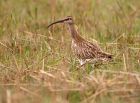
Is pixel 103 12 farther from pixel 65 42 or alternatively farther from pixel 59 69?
pixel 59 69

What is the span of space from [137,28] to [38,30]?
1.62m

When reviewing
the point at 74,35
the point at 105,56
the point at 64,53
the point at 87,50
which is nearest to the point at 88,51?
the point at 87,50

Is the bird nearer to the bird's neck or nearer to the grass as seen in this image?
the bird's neck

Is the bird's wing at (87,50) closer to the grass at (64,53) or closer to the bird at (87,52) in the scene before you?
the bird at (87,52)

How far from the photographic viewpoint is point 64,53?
393 inches

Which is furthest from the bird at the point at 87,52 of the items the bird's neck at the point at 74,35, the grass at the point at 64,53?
the grass at the point at 64,53

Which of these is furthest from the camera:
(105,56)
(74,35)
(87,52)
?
(74,35)

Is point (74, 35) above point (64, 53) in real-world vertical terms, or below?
above

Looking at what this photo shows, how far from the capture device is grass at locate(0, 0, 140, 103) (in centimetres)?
775

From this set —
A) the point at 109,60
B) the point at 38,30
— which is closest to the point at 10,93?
the point at 109,60

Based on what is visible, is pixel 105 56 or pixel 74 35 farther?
pixel 74 35

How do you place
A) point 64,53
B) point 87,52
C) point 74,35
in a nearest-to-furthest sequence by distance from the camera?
point 87,52 < point 74,35 < point 64,53

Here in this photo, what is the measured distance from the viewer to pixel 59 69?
28.5 feet

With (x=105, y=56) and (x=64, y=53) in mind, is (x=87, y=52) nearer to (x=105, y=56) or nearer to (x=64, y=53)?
(x=105, y=56)
